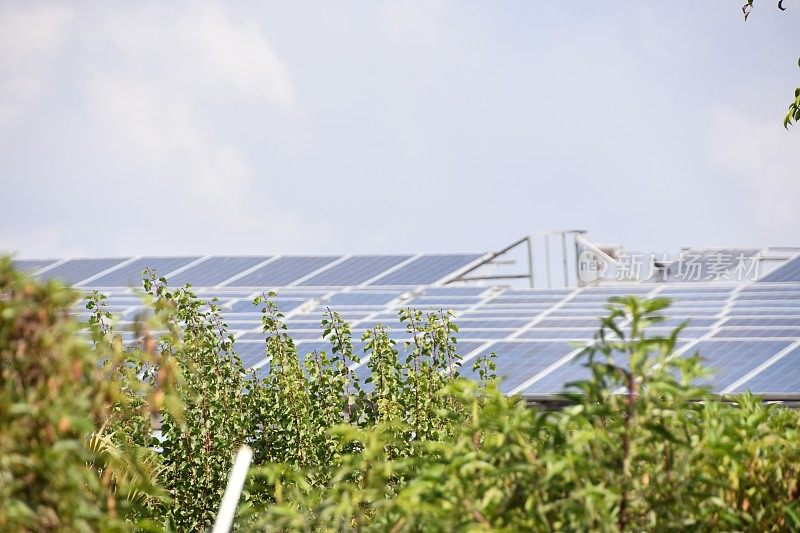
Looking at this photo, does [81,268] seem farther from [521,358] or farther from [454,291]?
[521,358]

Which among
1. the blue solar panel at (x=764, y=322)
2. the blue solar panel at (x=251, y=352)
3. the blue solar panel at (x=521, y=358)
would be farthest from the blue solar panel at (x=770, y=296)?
the blue solar panel at (x=251, y=352)

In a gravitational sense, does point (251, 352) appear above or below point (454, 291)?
below

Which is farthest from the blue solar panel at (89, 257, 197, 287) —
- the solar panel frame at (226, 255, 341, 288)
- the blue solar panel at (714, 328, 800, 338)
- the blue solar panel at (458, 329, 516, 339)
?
the blue solar panel at (714, 328, 800, 338)

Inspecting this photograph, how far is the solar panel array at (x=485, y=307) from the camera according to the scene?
17.8m

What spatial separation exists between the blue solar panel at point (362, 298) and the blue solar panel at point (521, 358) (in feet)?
17.1

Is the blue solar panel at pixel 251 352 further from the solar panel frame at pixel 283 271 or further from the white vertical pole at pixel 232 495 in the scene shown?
the white vertical pole at pixel 232 495

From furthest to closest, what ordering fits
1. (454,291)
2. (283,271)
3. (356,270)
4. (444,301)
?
(283,271) → (356,270) → (454,291) → (444,301)

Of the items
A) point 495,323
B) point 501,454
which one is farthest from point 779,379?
point 501,454

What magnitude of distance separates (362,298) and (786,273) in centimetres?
949

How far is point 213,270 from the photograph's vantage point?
30578mm

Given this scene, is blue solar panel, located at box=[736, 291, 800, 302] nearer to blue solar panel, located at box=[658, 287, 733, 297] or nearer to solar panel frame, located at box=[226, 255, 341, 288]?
blue solar panel, located at box=[658, 287, 733, 297]

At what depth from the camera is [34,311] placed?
417 centimetres

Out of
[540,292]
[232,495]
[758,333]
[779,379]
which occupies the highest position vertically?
[232,495]

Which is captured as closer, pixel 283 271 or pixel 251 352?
pixel 251 352
